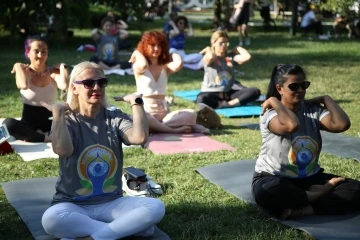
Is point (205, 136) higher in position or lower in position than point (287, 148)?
lower

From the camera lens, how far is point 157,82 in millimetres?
8000

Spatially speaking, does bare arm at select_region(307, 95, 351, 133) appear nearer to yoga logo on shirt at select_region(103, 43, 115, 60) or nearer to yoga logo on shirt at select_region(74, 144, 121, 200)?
yoga logo on shirt at select_region(74, 144, 121, 200)

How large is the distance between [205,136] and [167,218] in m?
3.08

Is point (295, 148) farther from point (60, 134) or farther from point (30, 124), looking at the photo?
point (30, 124)

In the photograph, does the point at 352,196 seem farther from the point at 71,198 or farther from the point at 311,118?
the point at 71,198

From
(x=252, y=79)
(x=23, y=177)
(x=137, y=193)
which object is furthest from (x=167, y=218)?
(x=252, y=79)

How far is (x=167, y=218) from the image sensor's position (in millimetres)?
4781

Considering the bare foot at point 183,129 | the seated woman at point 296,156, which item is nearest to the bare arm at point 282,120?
the seated woman at point 296,156

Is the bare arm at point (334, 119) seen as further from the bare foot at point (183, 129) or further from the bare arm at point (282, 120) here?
the bare foot at point (183, 129)

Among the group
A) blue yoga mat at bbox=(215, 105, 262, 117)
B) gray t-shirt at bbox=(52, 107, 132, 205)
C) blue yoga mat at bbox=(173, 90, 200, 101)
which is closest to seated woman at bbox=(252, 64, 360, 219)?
gray t-shirt at bbox=(52, 107, 132, 205)

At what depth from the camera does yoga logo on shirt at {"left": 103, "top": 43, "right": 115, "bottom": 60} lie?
14000mm

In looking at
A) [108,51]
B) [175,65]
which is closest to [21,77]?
[175,65]

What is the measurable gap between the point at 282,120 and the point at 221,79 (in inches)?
198

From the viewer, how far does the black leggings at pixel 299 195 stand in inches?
184
